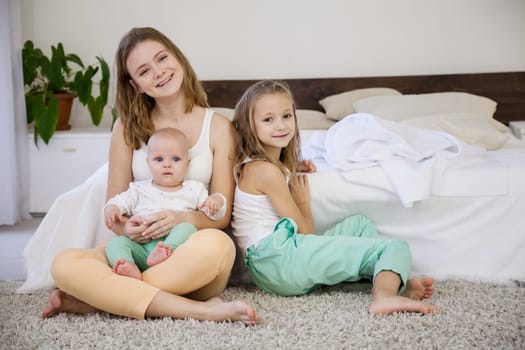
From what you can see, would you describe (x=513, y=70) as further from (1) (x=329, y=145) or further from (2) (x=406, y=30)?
(1) (x=329, y=145)

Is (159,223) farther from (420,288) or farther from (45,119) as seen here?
(45,119)

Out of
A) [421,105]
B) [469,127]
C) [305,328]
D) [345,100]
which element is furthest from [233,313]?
[345,100]

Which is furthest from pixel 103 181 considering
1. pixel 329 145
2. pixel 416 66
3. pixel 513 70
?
pixel 513 70

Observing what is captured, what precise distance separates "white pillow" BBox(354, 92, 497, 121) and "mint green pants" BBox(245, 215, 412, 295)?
1527mm

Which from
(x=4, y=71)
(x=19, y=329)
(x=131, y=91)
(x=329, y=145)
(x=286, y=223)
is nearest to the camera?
(x=19, y=329)

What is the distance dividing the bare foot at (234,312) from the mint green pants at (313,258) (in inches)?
9.8

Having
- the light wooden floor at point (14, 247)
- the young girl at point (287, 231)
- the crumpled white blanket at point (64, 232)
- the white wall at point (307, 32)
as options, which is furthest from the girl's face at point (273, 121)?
the white wall at point (307, 32)

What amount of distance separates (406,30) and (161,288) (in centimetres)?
284

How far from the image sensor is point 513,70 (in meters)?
3.83

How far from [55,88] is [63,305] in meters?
2.37

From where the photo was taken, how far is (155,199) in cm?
177

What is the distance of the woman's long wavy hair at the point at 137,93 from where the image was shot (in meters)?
1.83

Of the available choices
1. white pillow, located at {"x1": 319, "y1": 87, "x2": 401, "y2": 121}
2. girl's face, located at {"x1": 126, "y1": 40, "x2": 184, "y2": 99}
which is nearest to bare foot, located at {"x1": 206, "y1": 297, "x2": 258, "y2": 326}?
girl's face, located at {"x1": 126, "y1": 40, "x2": 184, "y2": 99}

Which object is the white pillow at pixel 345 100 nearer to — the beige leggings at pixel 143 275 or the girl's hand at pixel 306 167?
the girl's hand at pixel 306 167
